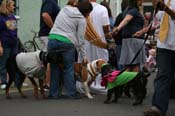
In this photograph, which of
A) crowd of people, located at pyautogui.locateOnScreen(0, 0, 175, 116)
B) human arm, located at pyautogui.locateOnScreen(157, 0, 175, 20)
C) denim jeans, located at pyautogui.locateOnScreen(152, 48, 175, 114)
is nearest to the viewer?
human arm, located at pyautogui.locateOnScreen(157, 0, 175, 20)

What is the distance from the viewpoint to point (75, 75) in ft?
33.0

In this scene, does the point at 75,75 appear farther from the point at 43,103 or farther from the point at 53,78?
the point at 43,103

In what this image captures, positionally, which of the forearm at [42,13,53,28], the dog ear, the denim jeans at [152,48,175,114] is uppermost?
the forearm at [42,13,53,28]

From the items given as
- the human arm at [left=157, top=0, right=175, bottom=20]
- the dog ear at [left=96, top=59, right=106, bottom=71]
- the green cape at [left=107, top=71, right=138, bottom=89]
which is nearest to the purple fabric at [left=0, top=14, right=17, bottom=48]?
the dog ear at [left=96, top=59, right=106, bottom=71]

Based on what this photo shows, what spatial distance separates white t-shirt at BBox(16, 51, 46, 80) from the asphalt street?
50cm

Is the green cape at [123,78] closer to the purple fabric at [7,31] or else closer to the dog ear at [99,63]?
the dog ear at [99,63]

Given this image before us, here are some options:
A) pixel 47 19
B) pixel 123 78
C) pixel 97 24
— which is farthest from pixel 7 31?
pixel 123 78

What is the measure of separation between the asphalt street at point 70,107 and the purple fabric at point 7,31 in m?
1.75

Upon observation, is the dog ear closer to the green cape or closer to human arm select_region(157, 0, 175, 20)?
the green cape

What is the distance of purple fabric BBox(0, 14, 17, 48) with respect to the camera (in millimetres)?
11438

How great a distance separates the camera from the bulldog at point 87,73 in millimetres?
9977

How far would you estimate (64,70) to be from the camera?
985 centimetres

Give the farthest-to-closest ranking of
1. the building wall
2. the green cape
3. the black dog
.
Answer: the building wall < the black dog < the green cape

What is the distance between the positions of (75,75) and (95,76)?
0.40 metres
